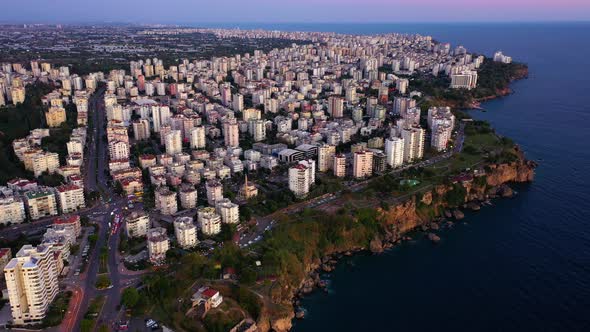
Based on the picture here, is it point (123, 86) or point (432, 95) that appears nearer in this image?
point (432, 95)

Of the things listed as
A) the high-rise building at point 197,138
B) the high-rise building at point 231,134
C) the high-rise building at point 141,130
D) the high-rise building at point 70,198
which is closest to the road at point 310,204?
the high-rise building at point 70,198

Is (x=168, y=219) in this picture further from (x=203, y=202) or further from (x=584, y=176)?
(x=584, y=176)

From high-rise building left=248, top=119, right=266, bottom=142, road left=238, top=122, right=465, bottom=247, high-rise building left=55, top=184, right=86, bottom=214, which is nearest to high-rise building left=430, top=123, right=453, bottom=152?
road left=238, top=122, right=465, bottom=247

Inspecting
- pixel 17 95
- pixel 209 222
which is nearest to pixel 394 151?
pixel 209 222

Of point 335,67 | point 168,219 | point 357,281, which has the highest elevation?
point 335,67

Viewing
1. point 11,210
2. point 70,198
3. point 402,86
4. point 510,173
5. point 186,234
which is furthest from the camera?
point 402,86

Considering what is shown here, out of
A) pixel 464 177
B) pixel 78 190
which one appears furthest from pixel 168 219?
pixel 464 177

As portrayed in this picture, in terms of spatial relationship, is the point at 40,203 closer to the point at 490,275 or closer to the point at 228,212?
the point at 228,212

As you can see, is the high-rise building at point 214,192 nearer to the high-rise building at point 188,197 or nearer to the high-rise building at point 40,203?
the high-rise building at point 188,197
